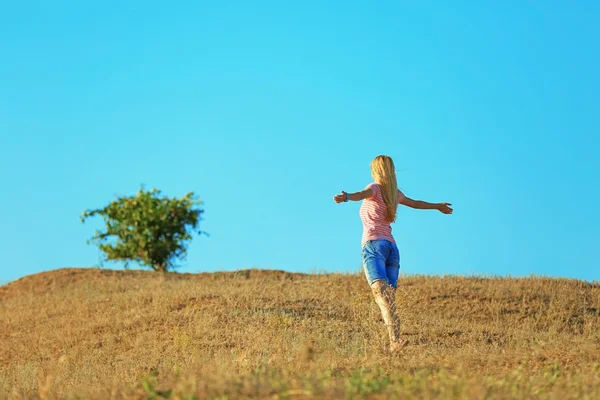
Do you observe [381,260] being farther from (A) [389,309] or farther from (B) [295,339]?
(B) [295,339]

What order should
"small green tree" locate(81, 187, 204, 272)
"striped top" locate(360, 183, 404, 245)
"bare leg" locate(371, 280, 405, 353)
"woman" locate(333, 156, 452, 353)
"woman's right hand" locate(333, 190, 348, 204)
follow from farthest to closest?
"small green tree" locate(81, 187, 204, 272) < "striped top" locate(360, 183, 404, 245) < "woman" locate(333, 156, 452, 353) < "bare leg" locate(371, 280, 405, 353) < "woman's right hand" locate(333, 190, 348, 204)

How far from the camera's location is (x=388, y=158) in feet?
38.1

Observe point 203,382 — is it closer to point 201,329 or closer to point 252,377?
point 252,377

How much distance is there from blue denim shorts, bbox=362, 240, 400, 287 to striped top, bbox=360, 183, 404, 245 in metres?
0.10

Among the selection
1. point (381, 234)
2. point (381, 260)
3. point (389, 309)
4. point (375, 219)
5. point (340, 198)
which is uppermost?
point (340, 198)

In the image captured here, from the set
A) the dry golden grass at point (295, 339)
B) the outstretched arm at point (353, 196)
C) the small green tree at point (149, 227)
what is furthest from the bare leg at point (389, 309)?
the small green tree at point (149, 227)

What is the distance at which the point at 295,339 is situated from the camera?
40.5 feet

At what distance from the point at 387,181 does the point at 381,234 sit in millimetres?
820

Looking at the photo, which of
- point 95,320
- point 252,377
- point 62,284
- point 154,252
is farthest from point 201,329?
point 154,252

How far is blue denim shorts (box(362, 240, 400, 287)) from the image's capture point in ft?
36.2

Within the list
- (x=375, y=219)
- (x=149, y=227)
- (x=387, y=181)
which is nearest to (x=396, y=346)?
(x=375, y=219)

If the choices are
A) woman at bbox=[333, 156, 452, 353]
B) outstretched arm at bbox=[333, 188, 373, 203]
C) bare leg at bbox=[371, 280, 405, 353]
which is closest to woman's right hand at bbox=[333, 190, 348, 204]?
outstretched arm at bbox=[333, 188, 373, 203]

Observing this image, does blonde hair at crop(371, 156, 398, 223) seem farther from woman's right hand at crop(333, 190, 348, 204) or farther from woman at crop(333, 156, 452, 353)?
woman's right hand at crop(333, 190, 348, 204)

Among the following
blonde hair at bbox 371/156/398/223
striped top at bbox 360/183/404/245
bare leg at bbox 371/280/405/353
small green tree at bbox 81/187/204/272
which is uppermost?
small green tree at bbox 81/187/204/272
